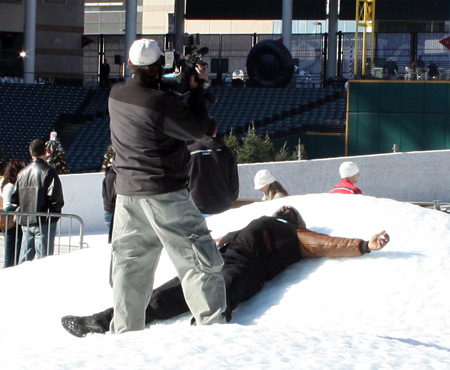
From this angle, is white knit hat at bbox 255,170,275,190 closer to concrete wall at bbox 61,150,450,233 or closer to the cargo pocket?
the cargo pocket

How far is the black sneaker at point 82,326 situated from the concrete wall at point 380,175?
12491 millimetres

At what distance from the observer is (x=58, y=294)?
7.58 m

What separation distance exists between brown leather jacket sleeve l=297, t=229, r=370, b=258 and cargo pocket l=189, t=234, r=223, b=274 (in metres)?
1.57

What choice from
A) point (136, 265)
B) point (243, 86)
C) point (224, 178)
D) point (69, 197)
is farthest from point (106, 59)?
point (136, 265)

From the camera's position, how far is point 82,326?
5.93 metres

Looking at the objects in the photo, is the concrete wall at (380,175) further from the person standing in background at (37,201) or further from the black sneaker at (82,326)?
the black sneaker at (82,326)

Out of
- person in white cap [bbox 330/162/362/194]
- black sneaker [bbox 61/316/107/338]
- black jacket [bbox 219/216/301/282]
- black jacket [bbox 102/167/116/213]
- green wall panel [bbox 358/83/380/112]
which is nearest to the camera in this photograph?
black sneaker [bbox 61/316/107/338]

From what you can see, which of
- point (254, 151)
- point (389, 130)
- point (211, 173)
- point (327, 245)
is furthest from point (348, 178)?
point (389, 130)

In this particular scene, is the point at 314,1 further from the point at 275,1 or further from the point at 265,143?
the point at 265,143

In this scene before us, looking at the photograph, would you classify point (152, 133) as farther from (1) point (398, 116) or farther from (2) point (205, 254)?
(1) point (398, 116)

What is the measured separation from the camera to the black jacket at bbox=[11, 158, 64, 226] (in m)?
9.99

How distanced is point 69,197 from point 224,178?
8.52m

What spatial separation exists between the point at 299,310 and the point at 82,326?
131cm

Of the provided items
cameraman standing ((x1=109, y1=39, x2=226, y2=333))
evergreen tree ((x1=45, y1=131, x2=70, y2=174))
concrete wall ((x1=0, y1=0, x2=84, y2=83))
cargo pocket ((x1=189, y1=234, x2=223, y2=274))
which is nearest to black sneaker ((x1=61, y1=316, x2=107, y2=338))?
cameraman standing ((x1=109, y1=39, x2=226, y2=333))
